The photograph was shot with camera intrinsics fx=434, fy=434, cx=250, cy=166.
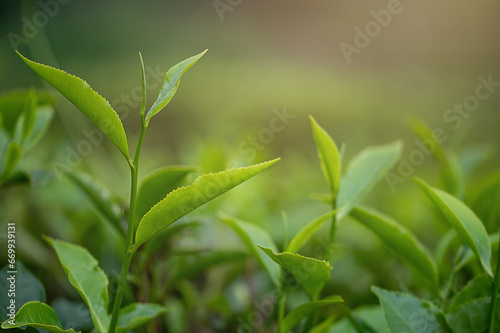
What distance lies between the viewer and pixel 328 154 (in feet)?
1.72

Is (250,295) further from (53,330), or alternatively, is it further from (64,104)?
(64,104)

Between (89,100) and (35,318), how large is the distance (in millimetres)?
217

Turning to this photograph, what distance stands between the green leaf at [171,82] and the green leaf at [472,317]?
389 mm

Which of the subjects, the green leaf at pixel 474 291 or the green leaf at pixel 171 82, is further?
the green leaf at pixel 474 291

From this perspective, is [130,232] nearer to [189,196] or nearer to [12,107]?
[189,196]

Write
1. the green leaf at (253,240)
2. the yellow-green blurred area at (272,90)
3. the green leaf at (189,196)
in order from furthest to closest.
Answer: the yellow-green blurred area at (272,90)
the green leaf at (253,240)
the green leaf at (189,196)

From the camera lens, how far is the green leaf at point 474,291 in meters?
0.52

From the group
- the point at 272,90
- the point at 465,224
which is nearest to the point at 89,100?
the point at 465,224

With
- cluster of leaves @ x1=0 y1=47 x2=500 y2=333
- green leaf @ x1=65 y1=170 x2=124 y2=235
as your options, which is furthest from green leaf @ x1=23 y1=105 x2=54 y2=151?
green leaf @ x1=65 y1=170 x2=124 y2=235

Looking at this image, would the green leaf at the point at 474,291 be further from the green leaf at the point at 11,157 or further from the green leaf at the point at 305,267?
the green leaf at the point at 11,157

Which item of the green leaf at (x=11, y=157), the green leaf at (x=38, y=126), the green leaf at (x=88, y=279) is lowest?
the green leaf at (x=88, y=279)

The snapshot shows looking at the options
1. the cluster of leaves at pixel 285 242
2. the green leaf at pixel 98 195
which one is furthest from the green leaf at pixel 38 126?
the green leaf at pixel 98 195

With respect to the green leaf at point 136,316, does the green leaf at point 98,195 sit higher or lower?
higher

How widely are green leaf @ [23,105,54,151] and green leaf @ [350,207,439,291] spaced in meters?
0.52
